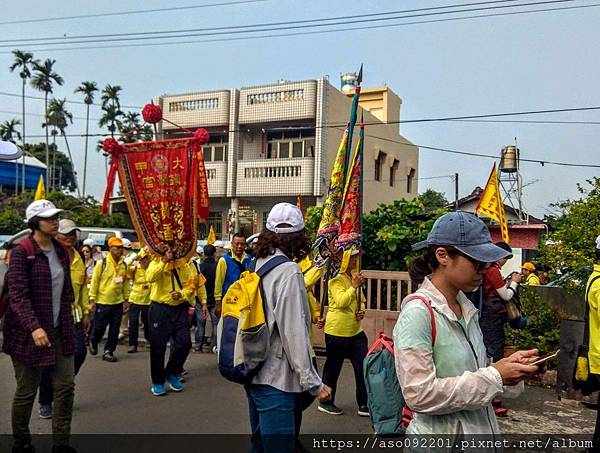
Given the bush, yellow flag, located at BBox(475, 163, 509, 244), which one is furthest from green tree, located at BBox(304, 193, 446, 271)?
the bush

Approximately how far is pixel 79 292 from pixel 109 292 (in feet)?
8.43

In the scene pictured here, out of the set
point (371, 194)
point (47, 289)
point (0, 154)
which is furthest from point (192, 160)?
point (371, 194)

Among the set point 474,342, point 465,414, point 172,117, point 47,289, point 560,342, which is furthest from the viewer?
point 172,117

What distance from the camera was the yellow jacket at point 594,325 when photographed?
3846 millimetres

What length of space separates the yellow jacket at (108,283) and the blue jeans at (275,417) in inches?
222

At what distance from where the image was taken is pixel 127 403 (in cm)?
Answer: 555

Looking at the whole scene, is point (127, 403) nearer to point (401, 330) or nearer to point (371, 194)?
point (401, 330)

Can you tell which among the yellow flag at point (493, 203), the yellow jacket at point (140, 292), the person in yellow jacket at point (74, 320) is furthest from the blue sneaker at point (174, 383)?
the yellow flag at point (493, 203)

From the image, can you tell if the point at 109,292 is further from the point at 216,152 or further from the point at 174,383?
the point at 216,152

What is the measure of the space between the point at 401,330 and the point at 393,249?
5.83 m

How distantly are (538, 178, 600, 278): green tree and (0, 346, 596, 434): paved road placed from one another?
6.00 feet

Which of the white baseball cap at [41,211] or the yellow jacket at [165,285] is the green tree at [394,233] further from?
the white baseball cap at [41,211]

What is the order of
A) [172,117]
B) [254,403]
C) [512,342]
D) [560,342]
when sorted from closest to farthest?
[254,403], [560,342], [512,342], [172,117]

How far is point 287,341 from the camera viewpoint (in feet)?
9.25
